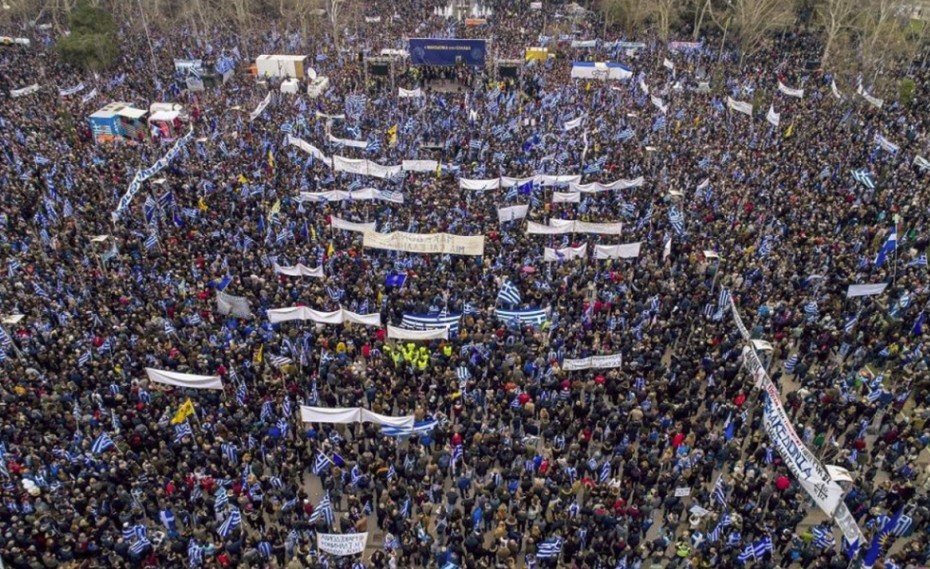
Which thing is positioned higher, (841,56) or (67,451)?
(841,56)

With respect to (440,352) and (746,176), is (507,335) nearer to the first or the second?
(440,352)

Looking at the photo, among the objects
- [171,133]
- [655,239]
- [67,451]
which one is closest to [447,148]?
[655,239]

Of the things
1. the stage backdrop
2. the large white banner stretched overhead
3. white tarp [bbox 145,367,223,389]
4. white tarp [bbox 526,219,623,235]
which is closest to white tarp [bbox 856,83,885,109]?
white tarp [bbox 526,219,623,235]

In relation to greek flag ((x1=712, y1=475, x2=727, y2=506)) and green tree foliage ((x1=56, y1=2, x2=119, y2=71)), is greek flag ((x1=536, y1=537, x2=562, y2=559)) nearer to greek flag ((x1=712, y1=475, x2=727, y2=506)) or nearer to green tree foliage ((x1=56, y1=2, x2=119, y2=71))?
greek flag ((x1=712, y1=475, x2=727, y2=506))

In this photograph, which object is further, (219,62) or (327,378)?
(219,62)

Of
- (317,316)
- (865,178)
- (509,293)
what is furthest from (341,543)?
(865,178)

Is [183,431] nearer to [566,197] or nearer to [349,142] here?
[566,197]

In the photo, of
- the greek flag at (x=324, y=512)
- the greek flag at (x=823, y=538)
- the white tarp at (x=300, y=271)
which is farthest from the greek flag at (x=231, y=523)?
the greek flag at (x=823, y=538)
